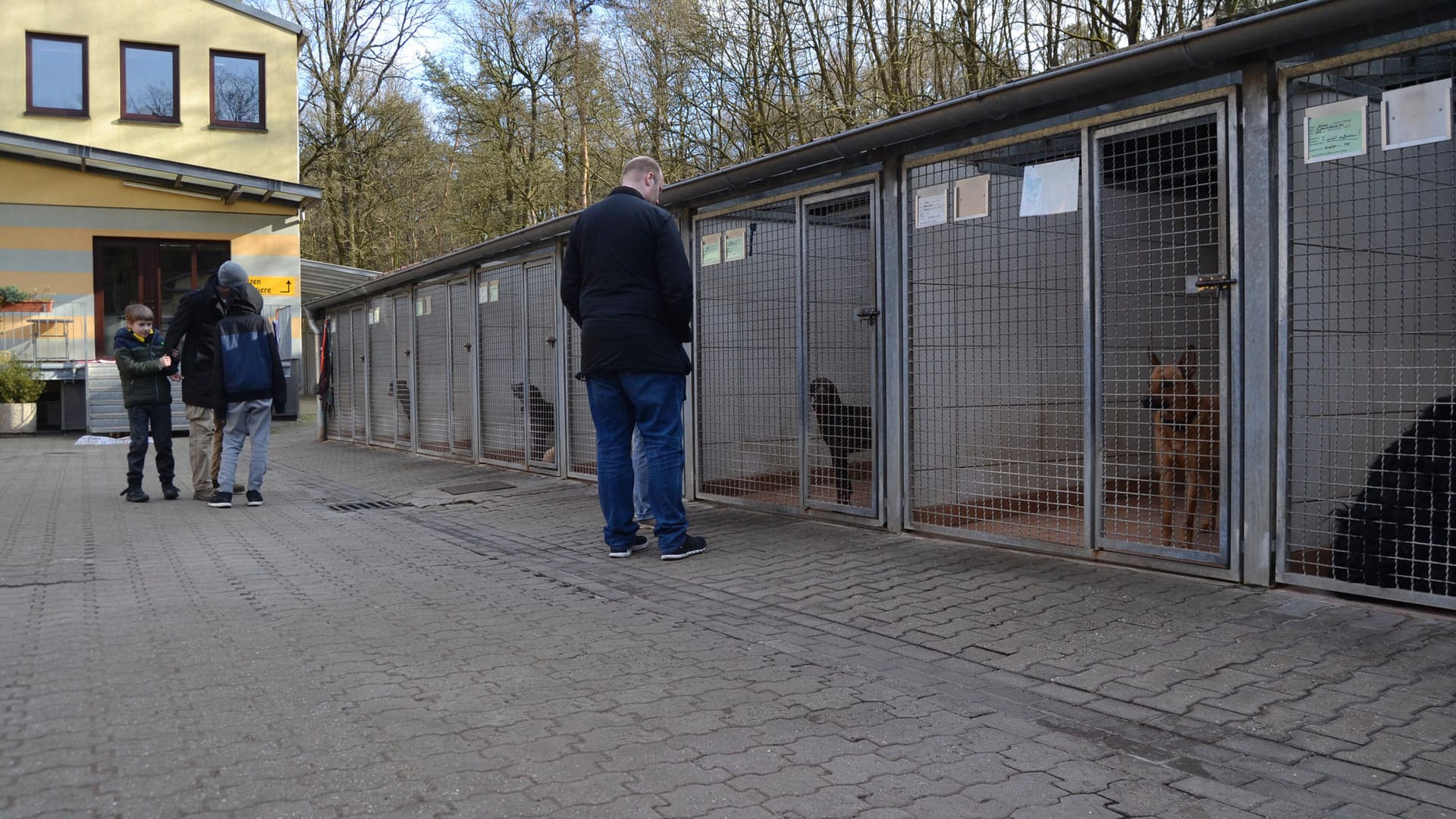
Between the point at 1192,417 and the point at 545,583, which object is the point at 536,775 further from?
the point at 1192,417

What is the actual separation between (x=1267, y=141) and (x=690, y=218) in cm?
463

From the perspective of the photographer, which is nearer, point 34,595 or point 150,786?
point 150,786

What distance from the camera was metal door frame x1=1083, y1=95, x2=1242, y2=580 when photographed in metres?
4.79

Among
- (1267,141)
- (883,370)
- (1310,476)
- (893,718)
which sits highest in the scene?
(1267,141)

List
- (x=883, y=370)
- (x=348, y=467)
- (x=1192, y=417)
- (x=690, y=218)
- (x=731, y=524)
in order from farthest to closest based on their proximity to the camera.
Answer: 1. (x=348, y=467)
2. (x=690, y=218)
3. (x=731, y=524)
4. (x=883, y=370)
5. (x=1192, y=417)

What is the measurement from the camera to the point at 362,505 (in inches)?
361

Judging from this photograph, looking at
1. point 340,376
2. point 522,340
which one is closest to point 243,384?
point 522,340

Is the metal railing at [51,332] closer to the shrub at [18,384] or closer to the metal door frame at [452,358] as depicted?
the shrub at [18,384]

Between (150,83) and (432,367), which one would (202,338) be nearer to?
(432,367)

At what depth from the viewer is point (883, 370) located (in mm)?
6691

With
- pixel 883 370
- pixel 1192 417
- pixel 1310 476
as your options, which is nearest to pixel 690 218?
pixel 883 370

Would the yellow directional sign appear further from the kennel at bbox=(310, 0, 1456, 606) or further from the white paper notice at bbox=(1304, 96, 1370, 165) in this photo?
the white paper notice at bbox=(1304, 96, 1370, 165)

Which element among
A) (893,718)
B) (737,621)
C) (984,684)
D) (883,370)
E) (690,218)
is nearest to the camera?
(893,718)

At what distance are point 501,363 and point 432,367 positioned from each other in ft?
7.34
